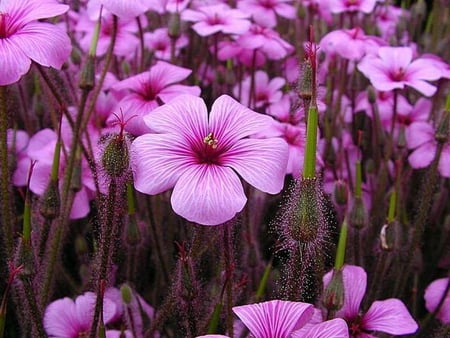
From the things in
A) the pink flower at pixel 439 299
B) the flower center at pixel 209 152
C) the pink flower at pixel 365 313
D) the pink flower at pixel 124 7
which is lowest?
the pink flower at pixel 439 299

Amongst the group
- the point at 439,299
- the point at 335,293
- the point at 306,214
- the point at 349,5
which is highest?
the point at 349,5

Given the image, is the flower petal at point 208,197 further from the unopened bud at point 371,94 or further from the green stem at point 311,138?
the unopened bud at point 371,94

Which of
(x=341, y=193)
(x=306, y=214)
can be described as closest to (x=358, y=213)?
(x=341, y=193)

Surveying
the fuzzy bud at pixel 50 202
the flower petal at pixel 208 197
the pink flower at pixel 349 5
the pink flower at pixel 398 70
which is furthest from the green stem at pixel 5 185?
the pink flower at pixel 349 5

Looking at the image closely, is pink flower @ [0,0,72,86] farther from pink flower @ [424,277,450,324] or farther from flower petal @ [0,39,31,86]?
pink flower @ [424,277,450,324]

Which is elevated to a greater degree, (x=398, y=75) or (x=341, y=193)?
(x=398, y=75)

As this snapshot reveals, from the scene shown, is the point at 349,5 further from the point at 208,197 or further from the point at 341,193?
the point at 208,197

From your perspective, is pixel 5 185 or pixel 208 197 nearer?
pixel 208 197
